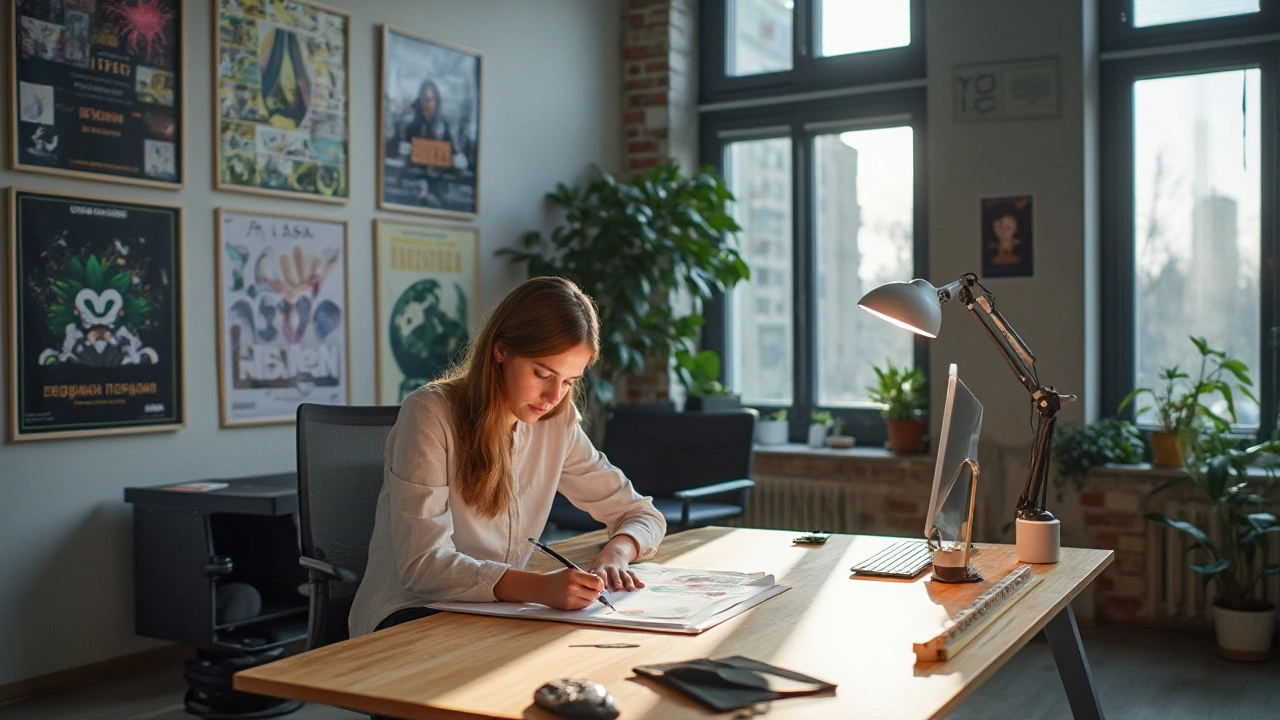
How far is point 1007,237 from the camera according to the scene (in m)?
4.50

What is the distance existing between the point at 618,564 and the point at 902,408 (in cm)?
292

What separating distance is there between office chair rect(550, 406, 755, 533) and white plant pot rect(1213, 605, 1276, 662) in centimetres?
168

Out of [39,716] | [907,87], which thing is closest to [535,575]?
[39,716]

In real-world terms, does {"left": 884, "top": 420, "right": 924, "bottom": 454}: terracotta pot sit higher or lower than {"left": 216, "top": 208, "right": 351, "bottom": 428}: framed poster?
lower

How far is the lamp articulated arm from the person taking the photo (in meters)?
2.22

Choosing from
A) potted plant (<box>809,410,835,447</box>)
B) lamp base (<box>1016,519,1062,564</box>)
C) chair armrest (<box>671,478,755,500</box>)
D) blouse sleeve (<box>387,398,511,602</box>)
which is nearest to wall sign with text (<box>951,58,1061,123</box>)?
potted plant (<box>809,410,835,447</box>)

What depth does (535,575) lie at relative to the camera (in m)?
1.82

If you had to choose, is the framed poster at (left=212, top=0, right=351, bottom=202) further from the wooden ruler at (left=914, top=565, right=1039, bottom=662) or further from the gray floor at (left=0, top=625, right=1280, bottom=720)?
the wooden ruler at (left=914, top=565, right=1039, bottom=662)

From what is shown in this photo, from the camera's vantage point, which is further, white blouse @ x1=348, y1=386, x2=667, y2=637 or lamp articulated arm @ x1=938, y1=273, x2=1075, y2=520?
lamp articulated arm @ x1=938, y1=273, x2=1075, y2=520

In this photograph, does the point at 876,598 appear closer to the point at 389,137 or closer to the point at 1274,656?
the point at 1274,656

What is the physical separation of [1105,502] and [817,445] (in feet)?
4.05

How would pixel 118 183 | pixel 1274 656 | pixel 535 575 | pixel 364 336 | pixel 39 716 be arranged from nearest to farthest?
pixel 535 575, pixel 39 716, pixel 118 183, pixel 1274 656, pixel 364 336

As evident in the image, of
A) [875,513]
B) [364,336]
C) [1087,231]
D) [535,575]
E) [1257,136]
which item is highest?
[1257,136]

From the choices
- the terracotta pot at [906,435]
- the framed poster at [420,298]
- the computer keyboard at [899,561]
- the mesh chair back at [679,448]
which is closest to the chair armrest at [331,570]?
the computer keyboard at [899,561]
